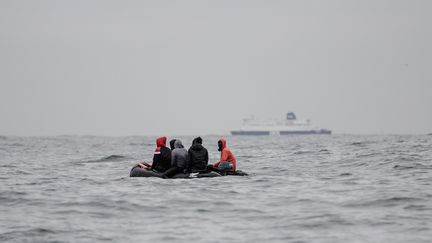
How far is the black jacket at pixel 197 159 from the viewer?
27.5 meters

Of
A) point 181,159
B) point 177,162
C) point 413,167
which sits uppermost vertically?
point 181,159

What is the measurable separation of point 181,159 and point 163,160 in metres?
0.77

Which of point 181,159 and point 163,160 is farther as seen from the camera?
point 163,160

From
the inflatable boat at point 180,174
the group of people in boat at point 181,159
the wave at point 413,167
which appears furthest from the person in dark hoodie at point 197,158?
the wave at point 413,167

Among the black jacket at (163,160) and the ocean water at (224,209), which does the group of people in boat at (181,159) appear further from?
the ocean water at (224,209)

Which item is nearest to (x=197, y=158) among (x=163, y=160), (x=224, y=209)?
(x=163, y=160)

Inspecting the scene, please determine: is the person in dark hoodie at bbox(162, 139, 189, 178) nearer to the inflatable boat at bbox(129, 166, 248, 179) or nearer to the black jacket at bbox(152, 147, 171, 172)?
the inflatable boat at bbox(129, 166, 248, 179)

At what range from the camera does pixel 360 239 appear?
15086 millimetres

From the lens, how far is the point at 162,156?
1085 inches

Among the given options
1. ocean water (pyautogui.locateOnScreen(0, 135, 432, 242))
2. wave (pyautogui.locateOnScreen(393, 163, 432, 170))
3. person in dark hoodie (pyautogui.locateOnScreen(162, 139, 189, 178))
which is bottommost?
ocean water (pyautogui.locateOnScreen(0, 135, 432, 242))

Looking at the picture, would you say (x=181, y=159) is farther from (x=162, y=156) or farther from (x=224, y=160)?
(x=224, y=160)

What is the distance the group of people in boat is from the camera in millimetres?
27266

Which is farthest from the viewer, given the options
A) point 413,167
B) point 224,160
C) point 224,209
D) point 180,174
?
point 413,167

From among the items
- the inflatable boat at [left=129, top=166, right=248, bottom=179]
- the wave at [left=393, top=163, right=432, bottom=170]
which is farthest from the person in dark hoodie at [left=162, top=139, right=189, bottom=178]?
the wave at [left=393, top=163, right=432, bottom=170]
